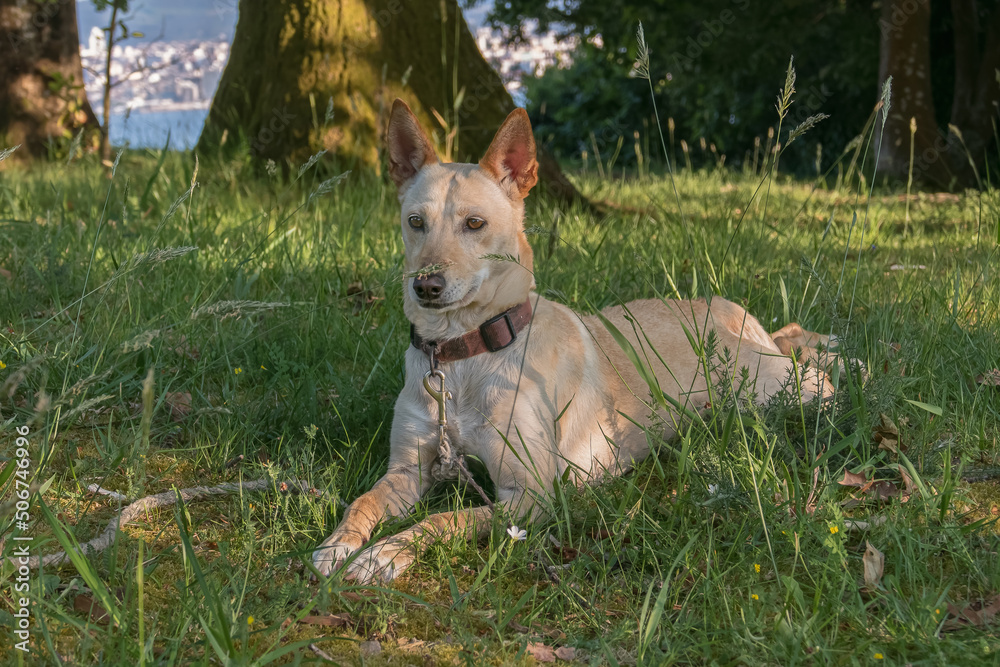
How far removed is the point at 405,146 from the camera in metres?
3.12

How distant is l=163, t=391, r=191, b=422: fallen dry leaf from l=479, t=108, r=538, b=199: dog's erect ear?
1535 mm

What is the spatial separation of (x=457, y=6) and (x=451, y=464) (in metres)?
5.23

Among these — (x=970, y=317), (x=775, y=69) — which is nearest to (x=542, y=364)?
(x=970, y=317)

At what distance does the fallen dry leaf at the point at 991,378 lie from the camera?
3.12 meters

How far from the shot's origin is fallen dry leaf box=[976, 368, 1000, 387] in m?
3.12

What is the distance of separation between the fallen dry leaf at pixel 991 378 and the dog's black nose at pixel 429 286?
7.06ft

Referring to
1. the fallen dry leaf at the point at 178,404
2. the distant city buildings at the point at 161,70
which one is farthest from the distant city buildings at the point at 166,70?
the fallen dry leaf at the point at 178,404

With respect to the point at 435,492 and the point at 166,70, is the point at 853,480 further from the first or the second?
the point at 166,70

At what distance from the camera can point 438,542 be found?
7.66ft

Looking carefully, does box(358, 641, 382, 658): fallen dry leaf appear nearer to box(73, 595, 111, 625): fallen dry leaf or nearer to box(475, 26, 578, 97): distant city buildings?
box(73, 595, 111, 625): fallen dry leaf

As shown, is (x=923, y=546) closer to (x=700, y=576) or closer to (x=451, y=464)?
(x=700, y=576)

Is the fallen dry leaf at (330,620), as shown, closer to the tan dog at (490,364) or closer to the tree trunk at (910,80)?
the tan dog at (490,364)

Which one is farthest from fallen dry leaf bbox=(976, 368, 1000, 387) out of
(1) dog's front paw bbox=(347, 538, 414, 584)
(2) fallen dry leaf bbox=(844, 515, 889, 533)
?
(1) dog's front paw bbox=(347, 538, 414, 584)

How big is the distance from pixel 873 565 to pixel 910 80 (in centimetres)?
998
